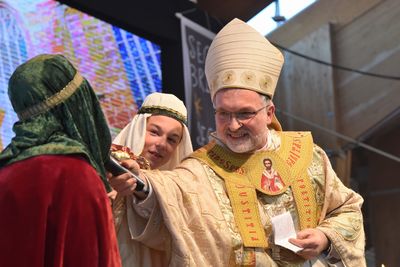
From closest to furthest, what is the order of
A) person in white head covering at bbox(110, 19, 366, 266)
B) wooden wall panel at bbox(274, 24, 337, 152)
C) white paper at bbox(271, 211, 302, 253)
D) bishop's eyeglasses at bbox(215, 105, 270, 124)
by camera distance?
person in white head covering at bbox(110, 19, 366, 266), white paper at bbox(271, 211, 302, 253), bishop's eyeglasses at bbox(215, 105, 270, 124), wooden wall panel at bbox(274, 24, 337, 152)

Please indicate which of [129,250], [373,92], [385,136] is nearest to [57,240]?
[129,250]

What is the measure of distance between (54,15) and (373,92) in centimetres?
339

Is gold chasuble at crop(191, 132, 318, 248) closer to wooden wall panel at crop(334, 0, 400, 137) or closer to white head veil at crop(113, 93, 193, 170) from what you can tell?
white head veil at crop(113, 93, 193, 170)

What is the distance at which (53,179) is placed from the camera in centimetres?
178

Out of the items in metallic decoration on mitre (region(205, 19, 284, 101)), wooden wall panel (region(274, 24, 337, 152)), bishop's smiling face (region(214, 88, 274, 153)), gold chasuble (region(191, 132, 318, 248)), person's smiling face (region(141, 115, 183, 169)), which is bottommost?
wooden wall panel (region(274, 24, 337, 152))

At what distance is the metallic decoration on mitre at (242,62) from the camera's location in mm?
3045

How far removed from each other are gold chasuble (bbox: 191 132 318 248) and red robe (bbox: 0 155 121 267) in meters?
1.14

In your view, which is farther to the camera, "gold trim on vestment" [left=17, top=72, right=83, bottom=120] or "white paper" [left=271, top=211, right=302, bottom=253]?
"white paper" [left=271, top=211, right=302, bottom=253]

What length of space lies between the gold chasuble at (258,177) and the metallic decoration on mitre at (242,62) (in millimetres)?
251

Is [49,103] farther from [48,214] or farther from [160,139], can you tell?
[160,139]

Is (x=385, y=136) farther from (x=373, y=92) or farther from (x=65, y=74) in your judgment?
(x=65, y=74)

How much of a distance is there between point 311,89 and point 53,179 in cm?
614

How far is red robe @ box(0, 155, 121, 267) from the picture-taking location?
5.80 ft

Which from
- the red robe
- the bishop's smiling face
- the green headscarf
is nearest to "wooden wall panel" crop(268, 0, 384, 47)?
the bishop's smiling face
